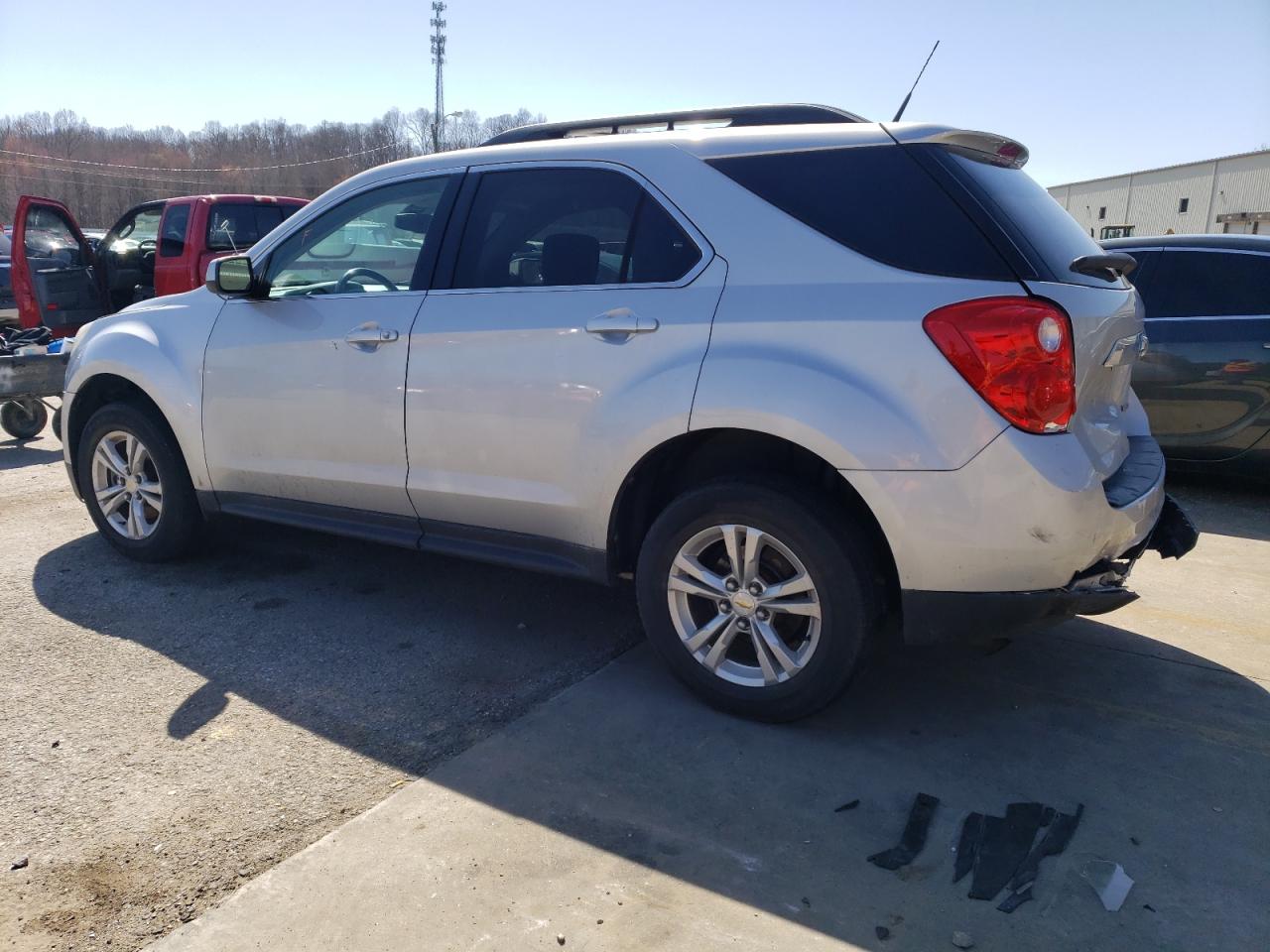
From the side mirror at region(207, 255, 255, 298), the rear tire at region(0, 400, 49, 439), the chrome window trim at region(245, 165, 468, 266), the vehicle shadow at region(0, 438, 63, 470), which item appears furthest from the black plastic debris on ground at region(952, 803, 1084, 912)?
the rear tire at region(0, 400, 49, 439)

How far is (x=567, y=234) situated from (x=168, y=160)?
44800 millimetres

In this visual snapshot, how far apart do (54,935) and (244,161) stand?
48.2m

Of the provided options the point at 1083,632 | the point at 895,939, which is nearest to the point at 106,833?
the point at 895,939

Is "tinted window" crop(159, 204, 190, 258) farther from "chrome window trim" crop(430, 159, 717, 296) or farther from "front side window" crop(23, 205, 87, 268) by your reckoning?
"chrome window trim" crop(430, 159, 717, 296)

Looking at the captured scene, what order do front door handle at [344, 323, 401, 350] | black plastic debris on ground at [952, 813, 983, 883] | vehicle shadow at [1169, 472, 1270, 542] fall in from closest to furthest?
black plastic debris on ground at [952, 813, 983, 883], front door handle at [344, 323, 401, 350], vehicle shadow at [1169, 472, 1270, 542]

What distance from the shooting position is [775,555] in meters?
3.39

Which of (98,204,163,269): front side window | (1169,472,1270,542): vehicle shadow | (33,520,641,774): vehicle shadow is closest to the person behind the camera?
(33,520,641,774): vehicle shadow

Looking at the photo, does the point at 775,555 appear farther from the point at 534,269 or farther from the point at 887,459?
the point at 534,269

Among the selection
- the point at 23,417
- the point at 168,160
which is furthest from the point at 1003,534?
the point at 168,160

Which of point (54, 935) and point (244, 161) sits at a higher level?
point (244, 161)

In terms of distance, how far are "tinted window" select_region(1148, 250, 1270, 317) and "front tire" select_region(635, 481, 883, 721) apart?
4.69m

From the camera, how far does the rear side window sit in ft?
10.2

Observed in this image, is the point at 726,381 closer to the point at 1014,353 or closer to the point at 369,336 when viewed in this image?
the point at 1014,353

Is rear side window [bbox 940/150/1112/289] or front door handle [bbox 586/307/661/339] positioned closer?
rear side window [bbox 940/150/1112/289]
